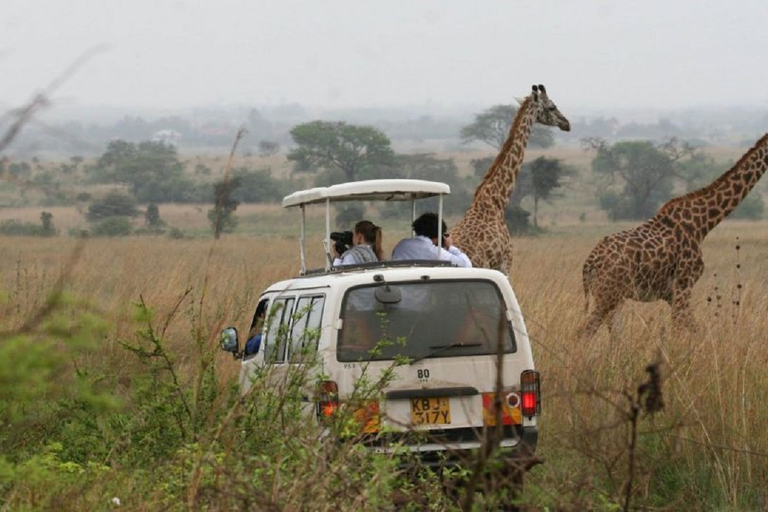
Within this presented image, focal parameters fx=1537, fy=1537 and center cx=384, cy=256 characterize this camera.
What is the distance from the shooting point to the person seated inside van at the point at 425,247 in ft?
33.4

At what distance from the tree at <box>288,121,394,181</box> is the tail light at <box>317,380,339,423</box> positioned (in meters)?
56.7

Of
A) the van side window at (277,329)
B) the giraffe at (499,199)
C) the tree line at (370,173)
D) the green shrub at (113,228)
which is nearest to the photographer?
the van side window at (277,329)

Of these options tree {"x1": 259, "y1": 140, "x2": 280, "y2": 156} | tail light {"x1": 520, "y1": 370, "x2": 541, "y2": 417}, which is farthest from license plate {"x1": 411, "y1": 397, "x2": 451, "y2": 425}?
tree {"x1": 259, "y1": 140, "x2": 280, "y2": 156}

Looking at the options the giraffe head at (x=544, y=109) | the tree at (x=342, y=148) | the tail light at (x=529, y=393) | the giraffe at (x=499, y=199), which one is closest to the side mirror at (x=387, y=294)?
the tail light at (x=529, y=393)

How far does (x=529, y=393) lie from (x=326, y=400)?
1043 millimetres

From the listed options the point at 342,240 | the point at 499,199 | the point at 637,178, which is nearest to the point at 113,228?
the point at 637,178

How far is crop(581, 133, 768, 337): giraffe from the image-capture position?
43.1 ft

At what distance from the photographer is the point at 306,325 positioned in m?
7.29

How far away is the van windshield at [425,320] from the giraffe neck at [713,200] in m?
6.63

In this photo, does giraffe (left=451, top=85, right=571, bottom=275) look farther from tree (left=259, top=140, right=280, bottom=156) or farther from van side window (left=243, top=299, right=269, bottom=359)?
tree (left=259, top=140, right=280, bottom=156)

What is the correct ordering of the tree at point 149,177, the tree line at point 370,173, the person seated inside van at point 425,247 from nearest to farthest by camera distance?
the person seated inside van at point 425,247 < the tree line at point 370,173 < the tree at point 149,177

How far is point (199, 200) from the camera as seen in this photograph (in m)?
61.2

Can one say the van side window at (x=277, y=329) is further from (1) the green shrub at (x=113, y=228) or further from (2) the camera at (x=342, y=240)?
(1) the green shrub at (x=113, y=228)

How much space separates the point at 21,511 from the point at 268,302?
3584mm
